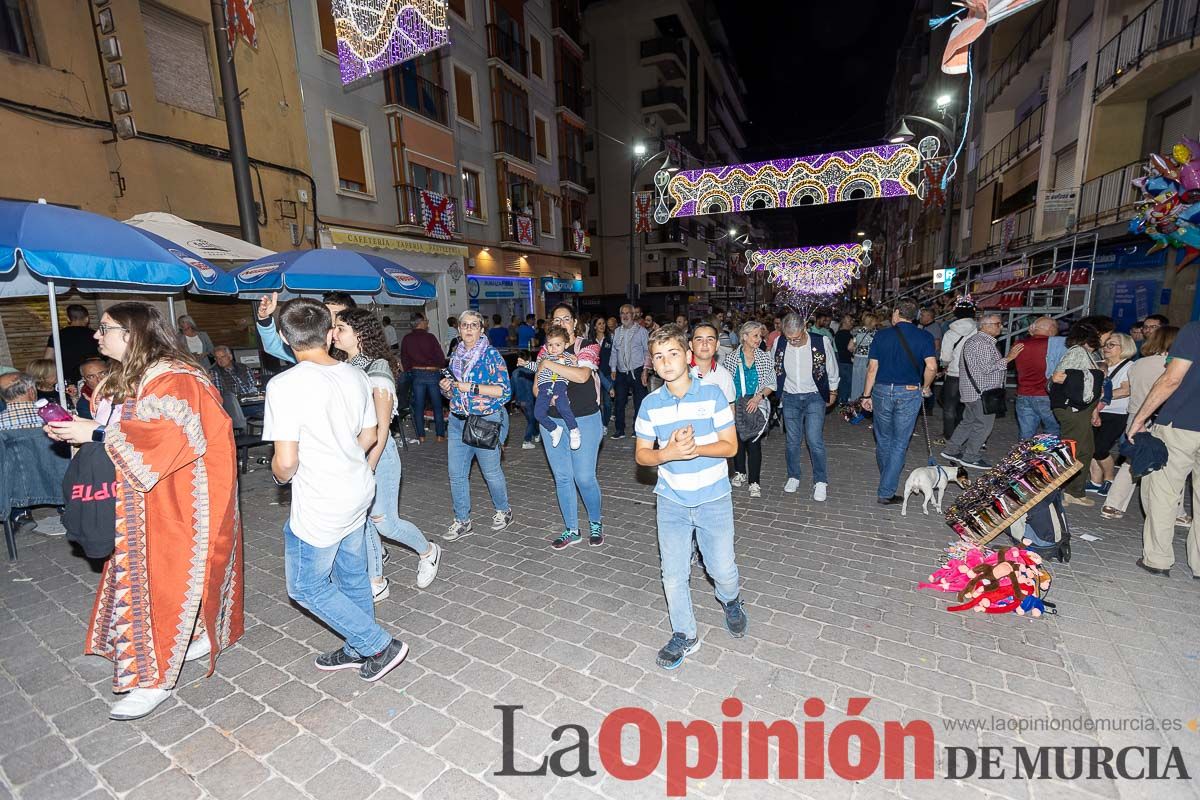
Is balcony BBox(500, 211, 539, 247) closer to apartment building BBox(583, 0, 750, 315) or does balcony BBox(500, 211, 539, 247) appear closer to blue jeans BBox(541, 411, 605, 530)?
apartment building BBox(583, 0, 750, 315)

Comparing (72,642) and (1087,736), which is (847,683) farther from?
(72,642)

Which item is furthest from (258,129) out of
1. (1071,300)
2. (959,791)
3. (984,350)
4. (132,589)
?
(1071,300)

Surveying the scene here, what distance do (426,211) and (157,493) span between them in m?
15.5

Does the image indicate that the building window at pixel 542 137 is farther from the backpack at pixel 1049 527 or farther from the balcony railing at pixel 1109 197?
the backpack at pixel 1049 527

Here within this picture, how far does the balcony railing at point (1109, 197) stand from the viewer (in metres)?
11.5

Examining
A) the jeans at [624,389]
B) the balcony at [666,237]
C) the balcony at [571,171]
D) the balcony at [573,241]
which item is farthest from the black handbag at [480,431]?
the balcony at [666,237]

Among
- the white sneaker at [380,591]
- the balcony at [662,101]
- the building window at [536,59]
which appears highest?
the balcony at [662,101]

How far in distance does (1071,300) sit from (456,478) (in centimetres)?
1604

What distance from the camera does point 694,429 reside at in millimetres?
2850

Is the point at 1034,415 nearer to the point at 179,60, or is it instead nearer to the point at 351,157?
the point at 179,60

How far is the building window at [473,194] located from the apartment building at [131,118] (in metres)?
7.01

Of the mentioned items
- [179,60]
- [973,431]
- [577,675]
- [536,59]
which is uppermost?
[536,59]

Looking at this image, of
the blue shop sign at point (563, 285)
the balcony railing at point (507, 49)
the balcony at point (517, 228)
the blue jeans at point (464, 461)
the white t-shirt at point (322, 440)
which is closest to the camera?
the white t-shirt at point (322, 440)

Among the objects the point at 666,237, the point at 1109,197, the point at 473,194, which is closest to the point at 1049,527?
the point at 1109,197
